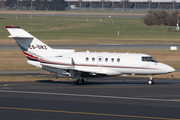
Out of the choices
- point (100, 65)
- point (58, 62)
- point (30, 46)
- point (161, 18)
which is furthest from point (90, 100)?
point (161, 18)

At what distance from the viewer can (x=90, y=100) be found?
23.8 meters

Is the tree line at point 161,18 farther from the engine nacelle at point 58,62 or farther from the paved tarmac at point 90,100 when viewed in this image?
the engine nacelle at point 58,62

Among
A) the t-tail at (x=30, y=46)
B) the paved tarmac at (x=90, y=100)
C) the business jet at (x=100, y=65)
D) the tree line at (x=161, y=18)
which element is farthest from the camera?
the tree line at (x=161, y=18)

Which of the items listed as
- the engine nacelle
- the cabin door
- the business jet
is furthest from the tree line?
the engine nacelle

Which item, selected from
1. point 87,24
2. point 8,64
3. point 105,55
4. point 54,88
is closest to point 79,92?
point 54,88

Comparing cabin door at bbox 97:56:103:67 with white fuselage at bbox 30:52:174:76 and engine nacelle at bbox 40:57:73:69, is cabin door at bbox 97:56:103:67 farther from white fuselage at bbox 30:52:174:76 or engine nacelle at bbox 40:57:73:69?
engine nacelle at bbox 40:57:73:69

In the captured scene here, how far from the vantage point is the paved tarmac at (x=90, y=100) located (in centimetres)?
1916

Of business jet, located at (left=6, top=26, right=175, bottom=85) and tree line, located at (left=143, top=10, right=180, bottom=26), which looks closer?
business jet, located at (left=6, top=26, right=175, bottom=85)

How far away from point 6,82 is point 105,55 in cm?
1078

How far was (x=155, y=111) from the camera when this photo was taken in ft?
66.4

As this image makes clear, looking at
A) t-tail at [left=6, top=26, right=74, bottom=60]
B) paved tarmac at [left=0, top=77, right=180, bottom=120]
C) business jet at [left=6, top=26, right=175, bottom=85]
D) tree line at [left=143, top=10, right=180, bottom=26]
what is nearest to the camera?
paved tarmac at [left=0, top=77, right=180, bottom=120]

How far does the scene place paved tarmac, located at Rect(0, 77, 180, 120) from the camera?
19.2 meters

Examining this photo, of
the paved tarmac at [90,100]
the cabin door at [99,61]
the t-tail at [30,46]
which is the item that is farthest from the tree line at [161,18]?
the t-tail at [30,46]

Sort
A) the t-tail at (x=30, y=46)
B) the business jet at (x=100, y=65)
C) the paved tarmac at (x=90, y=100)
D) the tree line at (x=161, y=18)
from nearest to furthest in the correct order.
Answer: the paved tarmac at (x=90, y=100) < the business jet at (x=100, y=65) < the t-tail at (x=30, y=46) < the tree line at (x=161, y=18)
